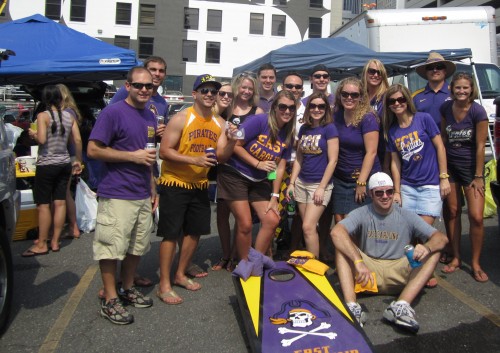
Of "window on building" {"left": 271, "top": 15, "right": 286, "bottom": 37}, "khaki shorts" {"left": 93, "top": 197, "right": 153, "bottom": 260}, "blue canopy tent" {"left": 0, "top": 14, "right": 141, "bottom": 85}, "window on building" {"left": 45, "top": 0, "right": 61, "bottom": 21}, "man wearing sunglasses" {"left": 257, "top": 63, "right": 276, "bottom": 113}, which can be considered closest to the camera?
"khaki shorts" {"left": 93, "top": 197, "right": 153, "bottom": 260}

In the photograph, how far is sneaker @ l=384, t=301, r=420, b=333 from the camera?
334cm

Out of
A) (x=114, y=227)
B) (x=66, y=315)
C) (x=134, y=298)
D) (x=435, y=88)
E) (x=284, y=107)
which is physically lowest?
(x=66, y=315)

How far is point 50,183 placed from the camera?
5422 millimetres

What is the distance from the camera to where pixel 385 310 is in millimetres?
3633

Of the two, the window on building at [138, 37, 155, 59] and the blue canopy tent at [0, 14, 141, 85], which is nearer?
the blue canopy tent at [0, 14, 141, 85]

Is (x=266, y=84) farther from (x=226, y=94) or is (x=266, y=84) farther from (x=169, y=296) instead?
(x=169, y=296)

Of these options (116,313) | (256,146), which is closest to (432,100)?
(256,146)

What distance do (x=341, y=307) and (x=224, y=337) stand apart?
0.89 m

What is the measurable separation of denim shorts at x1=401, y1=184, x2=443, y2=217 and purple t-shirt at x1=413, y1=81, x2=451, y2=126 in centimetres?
91

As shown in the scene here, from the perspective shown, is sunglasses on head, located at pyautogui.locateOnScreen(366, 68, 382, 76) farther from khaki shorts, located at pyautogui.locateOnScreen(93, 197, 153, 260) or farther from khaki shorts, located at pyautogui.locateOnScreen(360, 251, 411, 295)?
khaki shorts, located at pyautogui.locateOnScreen(93, 197, 153, 260)

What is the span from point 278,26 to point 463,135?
40760mm

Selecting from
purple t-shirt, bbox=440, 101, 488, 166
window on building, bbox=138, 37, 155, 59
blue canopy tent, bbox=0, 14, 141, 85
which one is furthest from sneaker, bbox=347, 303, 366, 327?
window on building, bbox=138, 37, 155, 59

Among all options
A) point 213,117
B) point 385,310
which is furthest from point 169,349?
point 213,117

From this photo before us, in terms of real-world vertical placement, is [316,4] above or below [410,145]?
above
